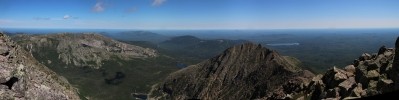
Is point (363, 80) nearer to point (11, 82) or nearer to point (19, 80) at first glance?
point (11, 82)

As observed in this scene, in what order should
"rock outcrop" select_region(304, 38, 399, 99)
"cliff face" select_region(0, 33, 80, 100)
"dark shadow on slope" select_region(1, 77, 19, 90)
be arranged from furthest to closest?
"dark shadow on slope" select_region(1, 77, 19, 90)
"cliff face" select_region(0, 33, 80, 100)
"rock outcrop" select_region(304, 38, 399, 99)

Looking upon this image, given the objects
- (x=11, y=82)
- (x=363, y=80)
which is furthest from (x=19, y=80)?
(x=363, y=80)

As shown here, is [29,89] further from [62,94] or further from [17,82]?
[62,94]

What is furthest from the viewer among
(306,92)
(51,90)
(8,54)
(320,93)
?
(51,90)

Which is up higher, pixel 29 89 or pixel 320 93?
pixel 320 93

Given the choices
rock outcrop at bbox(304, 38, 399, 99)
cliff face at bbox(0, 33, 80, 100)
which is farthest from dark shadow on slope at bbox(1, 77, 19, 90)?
rock outcrop at bbox(304, 38, 399, 99)

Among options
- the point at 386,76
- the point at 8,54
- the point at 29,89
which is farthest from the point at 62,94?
the point at 386,76

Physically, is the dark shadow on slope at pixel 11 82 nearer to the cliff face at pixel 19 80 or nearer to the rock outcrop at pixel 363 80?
the cliff face at pixel 19 80

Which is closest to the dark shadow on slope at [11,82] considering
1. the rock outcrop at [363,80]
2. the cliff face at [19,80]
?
the cliff face at [19,80]

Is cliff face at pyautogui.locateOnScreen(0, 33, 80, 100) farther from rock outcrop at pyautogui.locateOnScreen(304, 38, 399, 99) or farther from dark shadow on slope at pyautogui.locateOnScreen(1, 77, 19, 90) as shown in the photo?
rock outcrop at pyautogui.locateOnScreen(304, 38, 399, 99)
